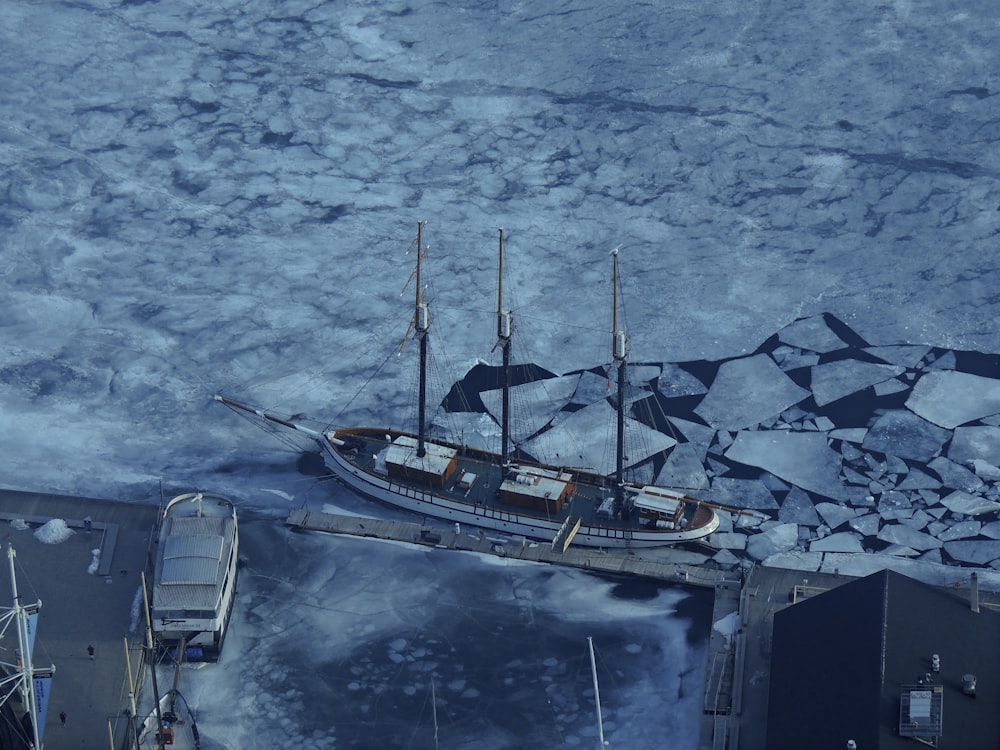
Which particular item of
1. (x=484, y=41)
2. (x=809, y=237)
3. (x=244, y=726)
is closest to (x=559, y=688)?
(x=244, y=726)

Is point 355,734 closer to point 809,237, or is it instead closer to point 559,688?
point 559,688

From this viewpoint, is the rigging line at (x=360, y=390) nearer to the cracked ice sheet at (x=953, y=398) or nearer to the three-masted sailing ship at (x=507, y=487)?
the three-masted sailing ship at (x=507, y=487)

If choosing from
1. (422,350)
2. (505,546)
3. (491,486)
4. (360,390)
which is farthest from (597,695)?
(360,390)

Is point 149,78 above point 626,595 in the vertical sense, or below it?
above

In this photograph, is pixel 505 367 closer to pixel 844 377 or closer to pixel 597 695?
pixel 844 377

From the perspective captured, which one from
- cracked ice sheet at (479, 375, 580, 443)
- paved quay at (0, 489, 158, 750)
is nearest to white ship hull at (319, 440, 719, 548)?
cracked ice sheet at (479, 375, 580, 443)
